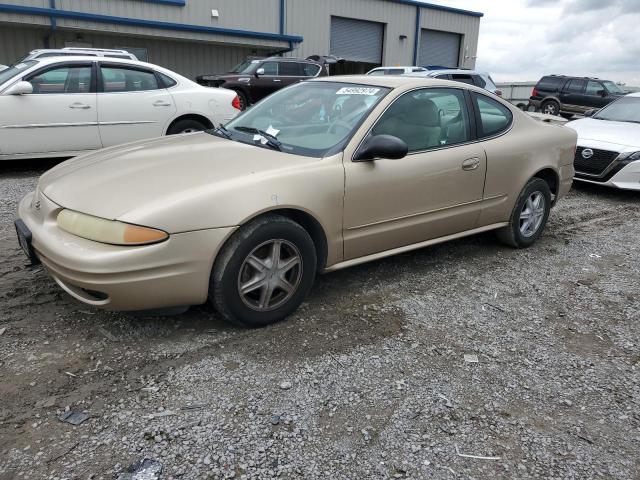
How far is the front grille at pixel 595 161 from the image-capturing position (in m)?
7.48

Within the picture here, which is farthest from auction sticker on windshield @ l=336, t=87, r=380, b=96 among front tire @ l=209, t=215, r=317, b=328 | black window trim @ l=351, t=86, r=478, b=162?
front tire @ l=209, t=215, r=317, b=328

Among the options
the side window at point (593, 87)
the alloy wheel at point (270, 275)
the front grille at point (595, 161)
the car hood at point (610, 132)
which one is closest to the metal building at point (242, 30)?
the side window at point (593, 87)

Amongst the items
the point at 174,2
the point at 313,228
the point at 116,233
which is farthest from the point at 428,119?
the point at 174,2

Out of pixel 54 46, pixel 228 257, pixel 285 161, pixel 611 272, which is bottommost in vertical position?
pixel 611 272

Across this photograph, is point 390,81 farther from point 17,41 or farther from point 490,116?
point 17,41

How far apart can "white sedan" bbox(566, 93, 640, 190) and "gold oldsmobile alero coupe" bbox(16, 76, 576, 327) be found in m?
3.19

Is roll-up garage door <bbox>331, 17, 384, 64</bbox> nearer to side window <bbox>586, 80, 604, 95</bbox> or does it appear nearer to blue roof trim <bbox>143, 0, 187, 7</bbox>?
blue roof trim <bbox>143, 0, 187, 7</bbox>

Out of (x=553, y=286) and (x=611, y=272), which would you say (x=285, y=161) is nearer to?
(x=553, y=286)

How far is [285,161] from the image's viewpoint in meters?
3.45

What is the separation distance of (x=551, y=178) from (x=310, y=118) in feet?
8.43

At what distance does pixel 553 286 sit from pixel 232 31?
18.3 m

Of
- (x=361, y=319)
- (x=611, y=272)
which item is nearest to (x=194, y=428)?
(x=361, y=319)

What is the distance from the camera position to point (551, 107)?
2125 cm

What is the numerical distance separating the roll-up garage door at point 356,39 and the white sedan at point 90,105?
18264mm
